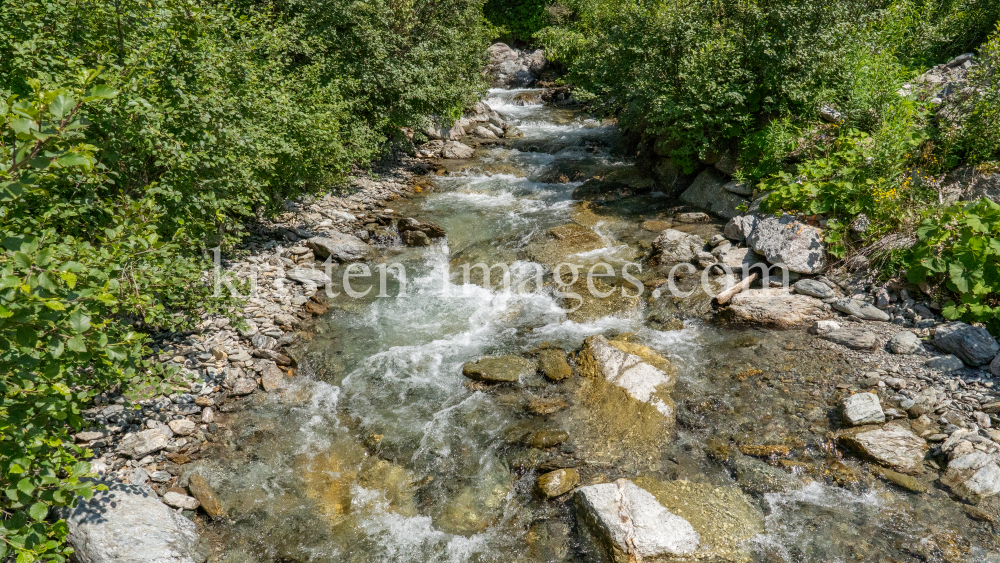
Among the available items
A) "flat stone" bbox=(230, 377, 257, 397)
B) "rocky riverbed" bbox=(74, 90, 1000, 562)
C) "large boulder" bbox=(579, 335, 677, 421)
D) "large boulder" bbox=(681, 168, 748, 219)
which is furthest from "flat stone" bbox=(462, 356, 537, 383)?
"large boulder" bbox=(681, 168, 748, 219)

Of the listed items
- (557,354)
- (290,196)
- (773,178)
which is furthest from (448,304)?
(773,178)

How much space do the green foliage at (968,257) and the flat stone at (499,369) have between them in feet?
18.8

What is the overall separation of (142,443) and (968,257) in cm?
1048

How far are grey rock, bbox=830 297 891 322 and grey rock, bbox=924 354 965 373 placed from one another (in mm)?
969

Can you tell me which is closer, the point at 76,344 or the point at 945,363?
the point at 76,344

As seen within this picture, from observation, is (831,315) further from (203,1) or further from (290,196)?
(203,1)

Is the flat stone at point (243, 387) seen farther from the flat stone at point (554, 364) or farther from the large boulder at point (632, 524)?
the large boulder at point (632, 524)

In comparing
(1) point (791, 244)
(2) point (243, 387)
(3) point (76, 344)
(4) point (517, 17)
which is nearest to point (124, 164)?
(2) point (243, 387)

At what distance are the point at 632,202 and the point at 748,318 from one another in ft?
18.7

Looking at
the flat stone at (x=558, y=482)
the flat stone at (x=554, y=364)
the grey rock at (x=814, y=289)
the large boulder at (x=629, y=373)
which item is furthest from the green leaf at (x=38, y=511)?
the grey rock at (x=814, y=289)

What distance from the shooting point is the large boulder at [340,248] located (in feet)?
34.7

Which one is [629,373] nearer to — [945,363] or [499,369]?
[499,369]

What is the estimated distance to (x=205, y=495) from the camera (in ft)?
18.3

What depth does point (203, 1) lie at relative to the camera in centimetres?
830
